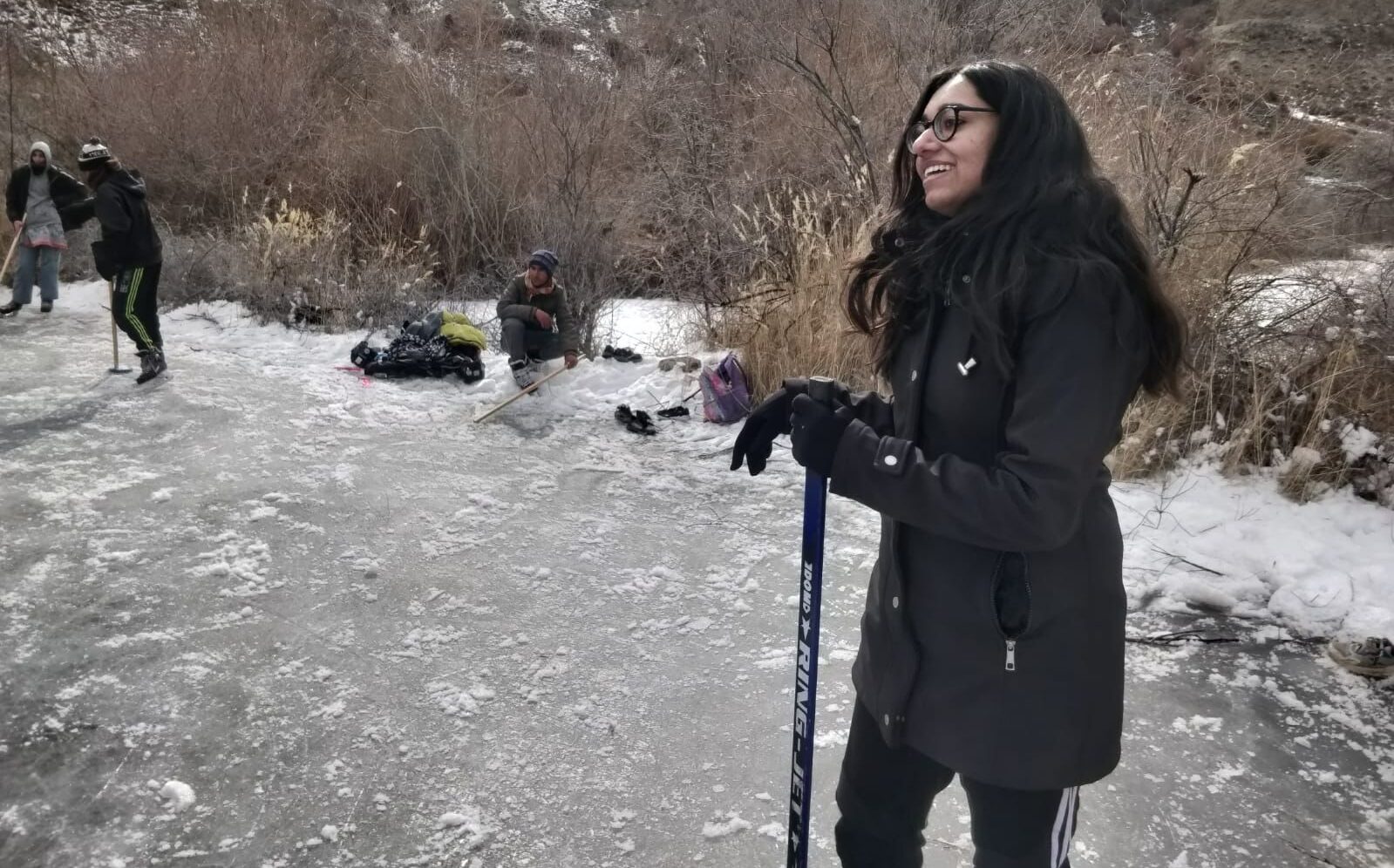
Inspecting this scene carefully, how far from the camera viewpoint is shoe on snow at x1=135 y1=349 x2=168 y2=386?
661 cm

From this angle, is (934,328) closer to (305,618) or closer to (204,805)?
(204,805)

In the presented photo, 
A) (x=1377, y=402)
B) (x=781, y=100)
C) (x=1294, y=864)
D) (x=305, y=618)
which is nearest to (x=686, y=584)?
(x=305, y=618)

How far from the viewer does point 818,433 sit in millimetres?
1580

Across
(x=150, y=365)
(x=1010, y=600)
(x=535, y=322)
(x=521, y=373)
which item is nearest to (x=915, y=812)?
(x=1010, y=600)

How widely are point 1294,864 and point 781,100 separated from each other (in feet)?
38.6

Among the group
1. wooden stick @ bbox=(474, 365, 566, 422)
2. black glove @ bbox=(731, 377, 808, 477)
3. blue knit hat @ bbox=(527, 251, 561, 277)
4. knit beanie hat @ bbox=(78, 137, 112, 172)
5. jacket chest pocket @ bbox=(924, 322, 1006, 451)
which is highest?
knit beanie hat @ bbox=(78, 137, 112, 172)

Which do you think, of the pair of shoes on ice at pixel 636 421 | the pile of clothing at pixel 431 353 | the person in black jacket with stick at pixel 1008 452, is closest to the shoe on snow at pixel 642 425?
the pair of shoes on ice at pixel 636 421

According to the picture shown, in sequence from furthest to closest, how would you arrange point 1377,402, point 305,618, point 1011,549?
point 1377,402, point 305,618, point 1011,549

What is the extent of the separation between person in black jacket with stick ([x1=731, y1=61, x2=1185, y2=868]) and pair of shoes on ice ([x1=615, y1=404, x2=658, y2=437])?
4438 millimetres

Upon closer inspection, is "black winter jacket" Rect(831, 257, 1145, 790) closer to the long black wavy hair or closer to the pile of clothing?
the long black wavy hair

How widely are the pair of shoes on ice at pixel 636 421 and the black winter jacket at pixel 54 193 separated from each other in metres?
6.35

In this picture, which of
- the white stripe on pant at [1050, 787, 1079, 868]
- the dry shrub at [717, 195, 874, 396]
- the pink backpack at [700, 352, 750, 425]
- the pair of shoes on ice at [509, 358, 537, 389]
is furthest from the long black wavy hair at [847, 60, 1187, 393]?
the pair of shoes on ice at [509, 358, 537, 389]

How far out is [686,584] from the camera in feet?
13.4

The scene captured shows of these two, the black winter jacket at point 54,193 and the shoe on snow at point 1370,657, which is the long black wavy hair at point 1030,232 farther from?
the black winter jacket at point 54,193
